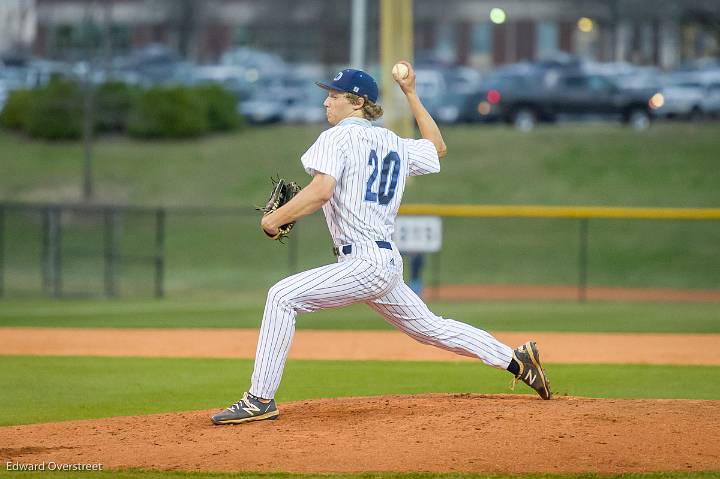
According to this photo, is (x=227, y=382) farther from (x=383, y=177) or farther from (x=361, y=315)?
(x=361, y=315)

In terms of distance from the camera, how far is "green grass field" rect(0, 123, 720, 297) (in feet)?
83.4

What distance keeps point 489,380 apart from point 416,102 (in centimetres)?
330

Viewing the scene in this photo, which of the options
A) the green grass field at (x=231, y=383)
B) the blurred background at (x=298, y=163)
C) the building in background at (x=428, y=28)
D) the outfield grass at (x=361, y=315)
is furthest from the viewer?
the building in background at (x=428, y=28)

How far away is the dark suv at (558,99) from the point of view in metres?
35.2

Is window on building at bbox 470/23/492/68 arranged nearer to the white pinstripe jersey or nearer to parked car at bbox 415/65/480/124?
parked car at bbox 415/65/480/124

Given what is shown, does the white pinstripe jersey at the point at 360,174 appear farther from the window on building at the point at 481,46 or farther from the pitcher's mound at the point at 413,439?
the window on building at the point at 481,46

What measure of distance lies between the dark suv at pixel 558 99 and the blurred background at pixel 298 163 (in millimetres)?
55

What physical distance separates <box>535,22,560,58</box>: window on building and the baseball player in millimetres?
52922

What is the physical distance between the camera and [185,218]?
3009cm

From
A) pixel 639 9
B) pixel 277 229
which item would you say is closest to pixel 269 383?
pixel 277 229

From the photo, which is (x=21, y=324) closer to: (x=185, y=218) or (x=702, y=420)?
(x=702, y=420)

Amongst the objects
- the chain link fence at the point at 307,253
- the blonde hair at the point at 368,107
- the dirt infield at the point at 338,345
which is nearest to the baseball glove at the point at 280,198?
the blonde hair at the point at 368,107

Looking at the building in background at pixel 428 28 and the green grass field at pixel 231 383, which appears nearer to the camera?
the green grass field at pixel 231 383

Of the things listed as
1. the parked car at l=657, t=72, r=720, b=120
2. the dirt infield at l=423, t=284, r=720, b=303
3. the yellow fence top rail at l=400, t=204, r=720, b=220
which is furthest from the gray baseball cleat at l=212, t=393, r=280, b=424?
the parked car at l=657, t=72, r=720, b=120
